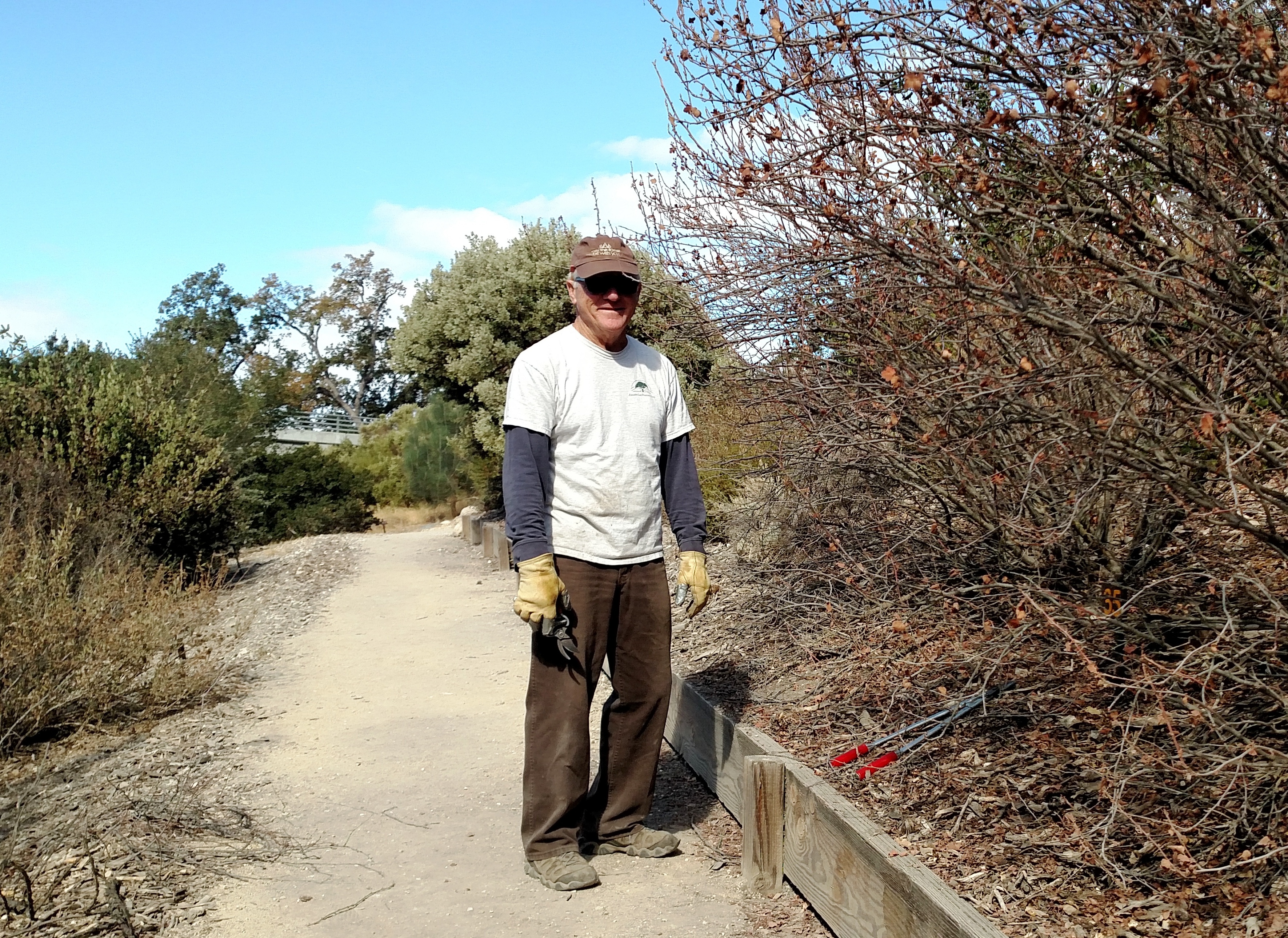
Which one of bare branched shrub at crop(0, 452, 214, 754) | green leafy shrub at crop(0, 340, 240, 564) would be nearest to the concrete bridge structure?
green leafy shrub at crop(0, 340, 240, 564)

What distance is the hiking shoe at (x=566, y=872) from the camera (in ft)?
14.9

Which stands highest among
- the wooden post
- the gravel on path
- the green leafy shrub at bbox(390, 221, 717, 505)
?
the green leafy shrub at bbox(390, 221, 717, 505)

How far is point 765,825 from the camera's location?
14.7 ft

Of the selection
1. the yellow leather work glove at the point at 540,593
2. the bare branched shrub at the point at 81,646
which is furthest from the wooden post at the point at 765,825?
the bare branched shrub at the point at 81,646

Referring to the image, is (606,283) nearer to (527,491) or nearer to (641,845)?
(527,491)

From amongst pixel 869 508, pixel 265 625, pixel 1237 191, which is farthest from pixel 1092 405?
pixel 265 625

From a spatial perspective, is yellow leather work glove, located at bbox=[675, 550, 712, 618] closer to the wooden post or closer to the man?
the man

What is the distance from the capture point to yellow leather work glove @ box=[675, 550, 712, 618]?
4.99 metres

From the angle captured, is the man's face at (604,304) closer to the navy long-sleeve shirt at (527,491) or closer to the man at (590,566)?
the man at (590,566)

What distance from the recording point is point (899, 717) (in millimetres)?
5047

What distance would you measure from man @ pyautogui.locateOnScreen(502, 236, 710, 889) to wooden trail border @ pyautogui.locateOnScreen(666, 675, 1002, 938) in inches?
20.0

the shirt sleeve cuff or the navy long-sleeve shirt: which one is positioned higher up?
the navy long-sleeve shirt

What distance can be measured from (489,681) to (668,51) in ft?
16.2

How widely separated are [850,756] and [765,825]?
50 cm
